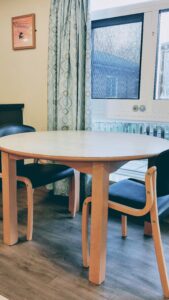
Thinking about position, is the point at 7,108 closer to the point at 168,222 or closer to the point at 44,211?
the point at 44,211

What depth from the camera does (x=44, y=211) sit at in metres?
2.56

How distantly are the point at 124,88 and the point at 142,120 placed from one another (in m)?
0.35

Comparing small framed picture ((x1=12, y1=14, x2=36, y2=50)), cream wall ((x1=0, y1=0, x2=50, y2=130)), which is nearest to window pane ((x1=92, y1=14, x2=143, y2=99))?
cream wall ((x1=0, y1=0, x2=50, y2=130))

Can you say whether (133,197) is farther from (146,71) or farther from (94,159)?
(146,71)

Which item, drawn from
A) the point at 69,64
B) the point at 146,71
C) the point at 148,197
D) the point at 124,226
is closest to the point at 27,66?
the point at 69,64

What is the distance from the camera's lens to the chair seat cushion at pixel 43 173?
81.4 inches

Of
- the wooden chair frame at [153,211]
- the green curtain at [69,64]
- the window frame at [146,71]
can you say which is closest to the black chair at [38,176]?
the green curtain at [69,64]

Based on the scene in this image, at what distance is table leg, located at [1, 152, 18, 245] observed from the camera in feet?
6.18

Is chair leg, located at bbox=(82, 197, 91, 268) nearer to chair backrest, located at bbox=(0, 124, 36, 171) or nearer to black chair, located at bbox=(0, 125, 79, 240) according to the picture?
black chair, located at bbox=(0, 125, 79, 240)

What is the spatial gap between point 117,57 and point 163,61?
17.6 inches

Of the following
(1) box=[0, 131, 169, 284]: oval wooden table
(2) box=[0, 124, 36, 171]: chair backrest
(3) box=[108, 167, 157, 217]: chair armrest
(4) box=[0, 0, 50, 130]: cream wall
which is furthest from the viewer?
(4) box=[0, 0, 50, 130]: cream wall

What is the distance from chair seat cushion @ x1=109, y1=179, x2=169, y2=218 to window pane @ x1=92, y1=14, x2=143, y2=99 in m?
1.09

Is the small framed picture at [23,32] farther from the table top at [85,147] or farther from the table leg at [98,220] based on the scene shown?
the table leg at [98,220]

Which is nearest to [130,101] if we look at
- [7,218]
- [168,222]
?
[168,222]
